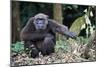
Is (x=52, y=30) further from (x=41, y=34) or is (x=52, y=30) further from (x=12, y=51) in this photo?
(x=12, y=51)

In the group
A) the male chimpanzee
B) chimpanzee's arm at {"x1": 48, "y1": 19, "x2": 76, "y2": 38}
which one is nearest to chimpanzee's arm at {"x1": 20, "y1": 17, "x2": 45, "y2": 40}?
the male chimpanzee

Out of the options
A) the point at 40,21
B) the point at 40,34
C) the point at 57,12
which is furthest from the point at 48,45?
the point at 57,12

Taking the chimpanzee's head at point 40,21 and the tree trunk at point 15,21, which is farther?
the chimpanzee's head at point 40,21

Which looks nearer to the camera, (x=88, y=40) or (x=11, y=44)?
(x=11, y=44)

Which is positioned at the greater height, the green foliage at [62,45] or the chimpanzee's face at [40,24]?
the chimpanzee's face at [40,24]

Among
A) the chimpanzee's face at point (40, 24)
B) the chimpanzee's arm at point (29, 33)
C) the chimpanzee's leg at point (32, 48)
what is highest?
the chimpanzee's face at point (40, 24)

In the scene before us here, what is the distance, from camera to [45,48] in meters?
2.34

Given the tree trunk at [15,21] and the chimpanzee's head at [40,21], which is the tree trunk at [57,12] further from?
the tree trunk at [15,21]

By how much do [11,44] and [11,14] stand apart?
0.31 m

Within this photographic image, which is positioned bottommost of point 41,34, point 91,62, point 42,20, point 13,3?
point 91,62

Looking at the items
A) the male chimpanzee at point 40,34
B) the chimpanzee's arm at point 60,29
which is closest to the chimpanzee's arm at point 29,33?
the male chimpanzee at point 40,34

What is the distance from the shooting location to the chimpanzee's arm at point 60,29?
2.37 m

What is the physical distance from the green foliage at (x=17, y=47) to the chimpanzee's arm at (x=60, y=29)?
15.9 inches
